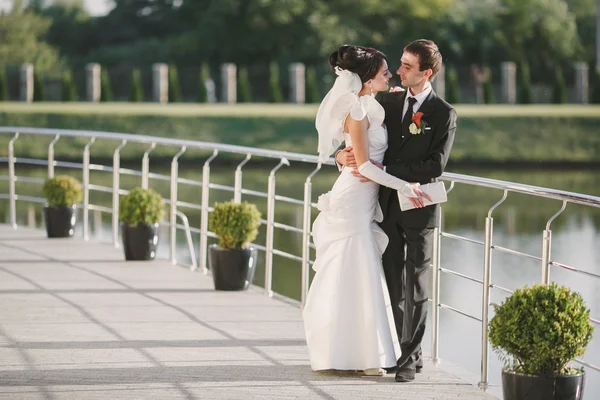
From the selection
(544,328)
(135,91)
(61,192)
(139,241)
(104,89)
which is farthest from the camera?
(135,91)

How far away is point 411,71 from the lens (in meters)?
5.09

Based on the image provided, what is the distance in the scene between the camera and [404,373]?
5301mm

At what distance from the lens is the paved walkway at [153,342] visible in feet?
17.0

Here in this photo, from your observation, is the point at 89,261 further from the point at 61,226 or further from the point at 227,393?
the point at 227,393

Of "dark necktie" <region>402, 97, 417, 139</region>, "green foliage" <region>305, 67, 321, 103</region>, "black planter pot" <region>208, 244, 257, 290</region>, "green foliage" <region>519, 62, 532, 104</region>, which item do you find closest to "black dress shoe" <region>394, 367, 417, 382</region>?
"dark necktie" <region>402, 97, 417, 139</region>

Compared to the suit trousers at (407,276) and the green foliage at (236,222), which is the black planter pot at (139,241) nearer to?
the green foliage at (236,222)

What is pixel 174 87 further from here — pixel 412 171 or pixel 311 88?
pixel 412 171

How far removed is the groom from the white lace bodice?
38 millimetres

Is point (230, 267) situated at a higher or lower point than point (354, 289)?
lower

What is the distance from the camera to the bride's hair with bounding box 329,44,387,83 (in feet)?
17.3

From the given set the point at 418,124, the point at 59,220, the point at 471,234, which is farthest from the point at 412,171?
the point at 471,234

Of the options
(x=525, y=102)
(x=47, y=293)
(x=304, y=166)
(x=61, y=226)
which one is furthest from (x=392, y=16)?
(x=47, y=293)

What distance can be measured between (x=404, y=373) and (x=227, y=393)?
812mm

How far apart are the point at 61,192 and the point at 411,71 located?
6.03 meters
